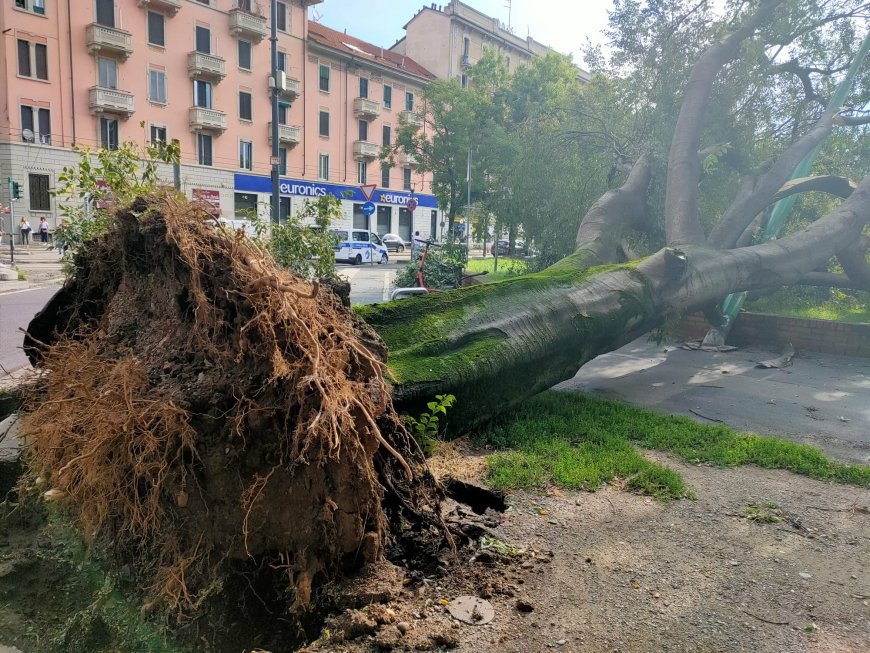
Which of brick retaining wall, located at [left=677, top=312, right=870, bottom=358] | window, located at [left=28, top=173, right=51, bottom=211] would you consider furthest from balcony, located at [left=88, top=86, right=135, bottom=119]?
brick retaining wall, located at [left=677, top=312, right=870, bottom=358]

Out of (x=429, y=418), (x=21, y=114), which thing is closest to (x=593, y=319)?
(x=429, y=418)

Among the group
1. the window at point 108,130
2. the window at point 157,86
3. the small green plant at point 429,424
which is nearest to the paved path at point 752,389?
the small green plant at point 429,424

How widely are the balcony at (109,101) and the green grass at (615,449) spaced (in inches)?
1241

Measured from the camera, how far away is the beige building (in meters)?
50.8

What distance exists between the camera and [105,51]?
3114cm

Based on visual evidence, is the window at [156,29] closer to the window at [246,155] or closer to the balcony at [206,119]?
the balcony at [206,119]

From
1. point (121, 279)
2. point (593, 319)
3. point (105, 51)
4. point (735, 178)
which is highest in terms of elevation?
point (105, 51)

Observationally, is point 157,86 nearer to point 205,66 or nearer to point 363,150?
point 205,66

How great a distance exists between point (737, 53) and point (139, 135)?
1216 inches

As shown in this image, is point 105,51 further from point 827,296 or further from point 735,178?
point 827,296

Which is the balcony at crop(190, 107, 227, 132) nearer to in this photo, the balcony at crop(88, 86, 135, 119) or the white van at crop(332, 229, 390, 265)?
the balcony at crop(88, 86, 135, 119)

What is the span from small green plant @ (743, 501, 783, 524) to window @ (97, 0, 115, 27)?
3575 centimetres

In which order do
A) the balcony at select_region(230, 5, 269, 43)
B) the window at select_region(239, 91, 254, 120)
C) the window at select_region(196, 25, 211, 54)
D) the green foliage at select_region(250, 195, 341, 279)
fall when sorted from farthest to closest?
the window at select_region(239, 91, 254, 120)
the balcony at select_region(230, 5, 269, 43)
the window at select_region(196, 25, 211, 54)
the green foliage at select_region(250, 195, 341, 279)

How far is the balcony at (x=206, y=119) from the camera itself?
34.6 metres
